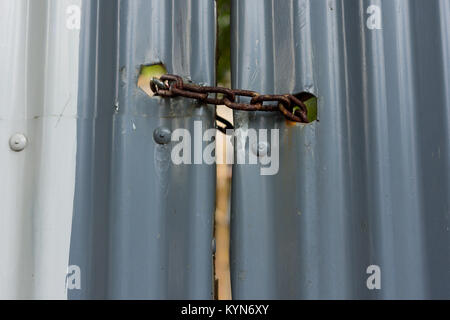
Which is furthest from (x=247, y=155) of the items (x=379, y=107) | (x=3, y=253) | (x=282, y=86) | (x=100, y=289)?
(x=3, y=253)

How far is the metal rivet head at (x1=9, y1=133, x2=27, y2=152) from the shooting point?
99 centimetres

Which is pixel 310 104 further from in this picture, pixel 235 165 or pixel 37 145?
pixel 37 145

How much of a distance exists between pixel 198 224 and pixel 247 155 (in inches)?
6.3

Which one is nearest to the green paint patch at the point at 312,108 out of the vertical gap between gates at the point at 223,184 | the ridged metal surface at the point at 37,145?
the vertical gap between gates at the point at 223,184

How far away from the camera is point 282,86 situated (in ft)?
3.32

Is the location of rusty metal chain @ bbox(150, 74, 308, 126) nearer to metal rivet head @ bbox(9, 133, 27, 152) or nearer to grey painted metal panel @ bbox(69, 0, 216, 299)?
grey painted metal panel @ bbox(69, 0, 216, 299)

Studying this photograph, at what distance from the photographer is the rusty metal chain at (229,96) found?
97 cm

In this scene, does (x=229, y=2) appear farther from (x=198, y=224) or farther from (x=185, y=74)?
(x=198, y=224)

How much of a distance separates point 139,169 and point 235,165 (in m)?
0.18

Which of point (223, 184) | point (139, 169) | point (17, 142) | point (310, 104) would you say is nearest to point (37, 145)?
point (17, 142)

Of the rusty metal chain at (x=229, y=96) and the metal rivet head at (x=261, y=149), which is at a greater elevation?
the rusty metal chain at (x=229, y=96)

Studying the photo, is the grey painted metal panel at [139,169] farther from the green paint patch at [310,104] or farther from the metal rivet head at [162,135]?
the green paint patch at [310,104]

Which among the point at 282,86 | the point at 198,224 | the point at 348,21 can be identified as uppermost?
the point at 348,21

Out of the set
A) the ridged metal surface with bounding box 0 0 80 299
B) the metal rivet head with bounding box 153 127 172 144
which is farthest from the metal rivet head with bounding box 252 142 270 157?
the ridged metal surface with bounding box 0 0 80 299
